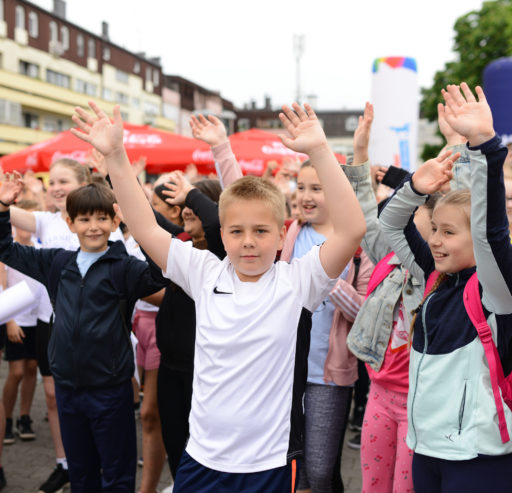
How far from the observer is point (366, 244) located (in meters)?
3.09

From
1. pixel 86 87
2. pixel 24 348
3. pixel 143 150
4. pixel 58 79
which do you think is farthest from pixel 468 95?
pixel 86 87

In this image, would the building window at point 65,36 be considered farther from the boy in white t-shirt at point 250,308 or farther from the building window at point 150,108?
the boy in white t-shirt at point 250,308

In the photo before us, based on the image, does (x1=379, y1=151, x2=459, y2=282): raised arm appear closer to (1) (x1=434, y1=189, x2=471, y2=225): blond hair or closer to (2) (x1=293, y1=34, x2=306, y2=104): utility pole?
(1) (x1=434, y1=189, x2=471, y2=225): blond hair

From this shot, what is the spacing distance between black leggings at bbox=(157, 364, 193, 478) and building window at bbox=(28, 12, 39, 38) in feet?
135

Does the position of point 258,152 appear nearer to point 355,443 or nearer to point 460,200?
point 355,443

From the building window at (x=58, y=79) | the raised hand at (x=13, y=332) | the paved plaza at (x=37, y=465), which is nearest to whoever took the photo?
the paved plaza at (x=37, y=465)

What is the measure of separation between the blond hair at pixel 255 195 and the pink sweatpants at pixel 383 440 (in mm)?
1088

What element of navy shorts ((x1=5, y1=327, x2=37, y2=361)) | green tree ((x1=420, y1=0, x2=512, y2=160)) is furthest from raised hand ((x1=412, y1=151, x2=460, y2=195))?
green tree ((x1=420, y1=0, x2=512, y2=160))

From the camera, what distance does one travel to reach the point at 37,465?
4.25 meters

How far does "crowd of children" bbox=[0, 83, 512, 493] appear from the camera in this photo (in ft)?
6.68

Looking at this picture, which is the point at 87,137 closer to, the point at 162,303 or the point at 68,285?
the point at 68,285

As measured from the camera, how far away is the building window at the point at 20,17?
37.0 m

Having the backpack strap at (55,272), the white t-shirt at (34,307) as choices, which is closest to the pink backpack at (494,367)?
the backpack strap at (55,272)

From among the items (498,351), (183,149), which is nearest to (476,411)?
(498,351)
